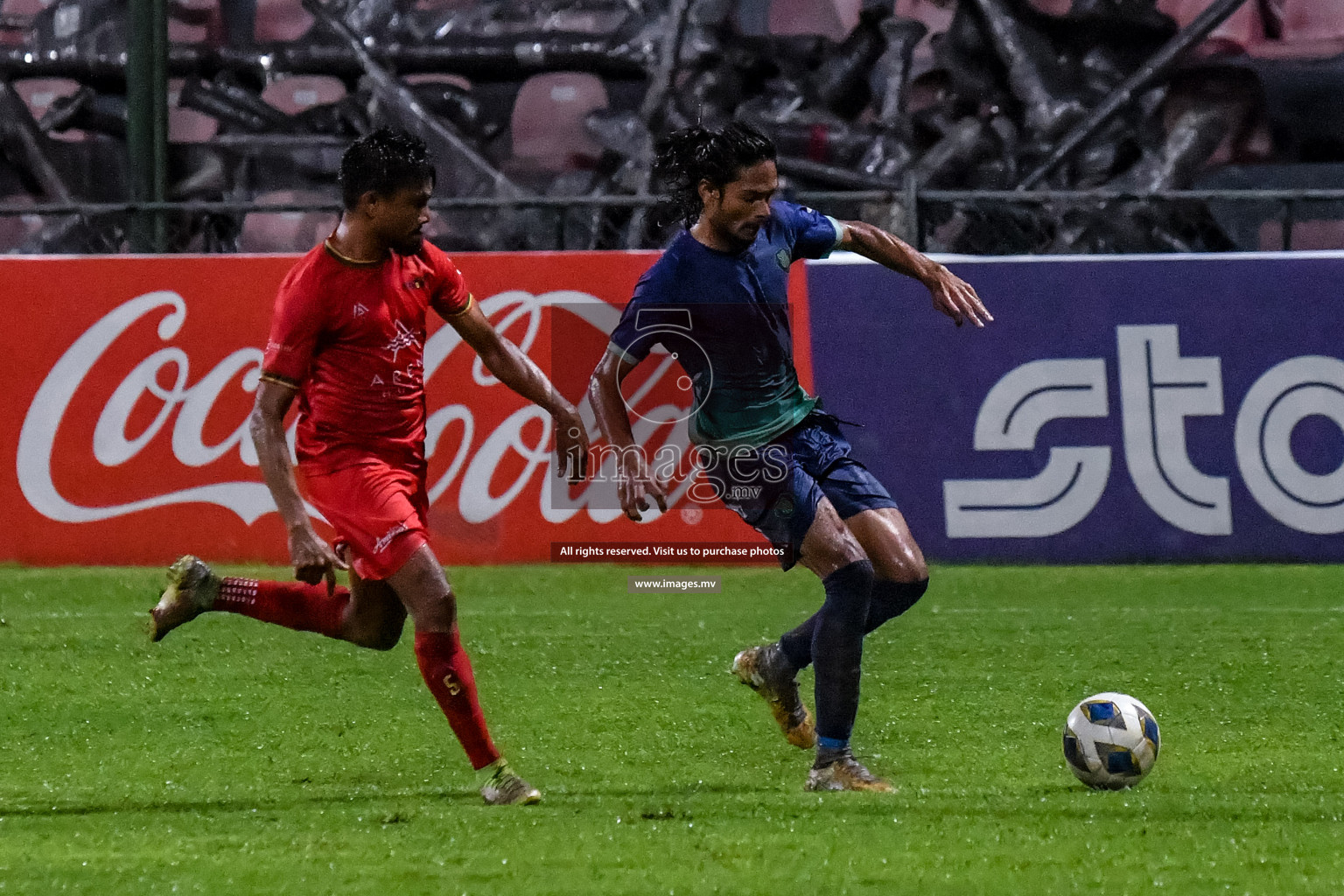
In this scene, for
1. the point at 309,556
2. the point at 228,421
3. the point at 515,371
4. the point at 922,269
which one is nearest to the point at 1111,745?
the point at 922,269

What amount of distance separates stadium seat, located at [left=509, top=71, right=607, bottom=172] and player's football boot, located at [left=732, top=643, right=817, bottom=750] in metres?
9.73

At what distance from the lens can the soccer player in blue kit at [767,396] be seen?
5.75 metres

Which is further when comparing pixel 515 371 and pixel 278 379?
pixel 515 371

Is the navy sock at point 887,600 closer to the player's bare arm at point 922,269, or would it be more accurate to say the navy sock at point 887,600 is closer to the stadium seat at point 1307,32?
the player's bare arm at point 922,269

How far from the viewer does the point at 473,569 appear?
11.1 metres

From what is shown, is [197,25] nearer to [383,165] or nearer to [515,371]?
[515,371]

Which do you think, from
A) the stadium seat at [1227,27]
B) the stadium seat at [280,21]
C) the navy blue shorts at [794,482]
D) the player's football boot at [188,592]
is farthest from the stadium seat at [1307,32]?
the player's football boot at [188,592]

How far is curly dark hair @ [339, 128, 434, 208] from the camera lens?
5.59 meters

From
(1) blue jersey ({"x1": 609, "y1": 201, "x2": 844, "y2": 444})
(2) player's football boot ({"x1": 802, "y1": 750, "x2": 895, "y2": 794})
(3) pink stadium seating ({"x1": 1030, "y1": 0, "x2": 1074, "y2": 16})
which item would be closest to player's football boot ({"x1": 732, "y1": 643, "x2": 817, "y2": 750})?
(2) player's football boot ({"x1": 802, "y1": 750, "x2": 895, "y2": 794})

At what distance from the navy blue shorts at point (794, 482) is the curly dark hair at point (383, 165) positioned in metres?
1.27

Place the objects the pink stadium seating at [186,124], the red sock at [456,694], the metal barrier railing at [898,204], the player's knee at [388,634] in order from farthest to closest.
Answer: the pink stadium seating at [186,124], the metal barrier railing at [898,204], the player's knee at [388,634], the red sock at [456,694]

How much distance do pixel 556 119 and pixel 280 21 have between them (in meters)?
2.54

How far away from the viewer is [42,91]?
16.4m

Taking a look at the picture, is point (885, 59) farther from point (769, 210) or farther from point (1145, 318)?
point (769, 210)
